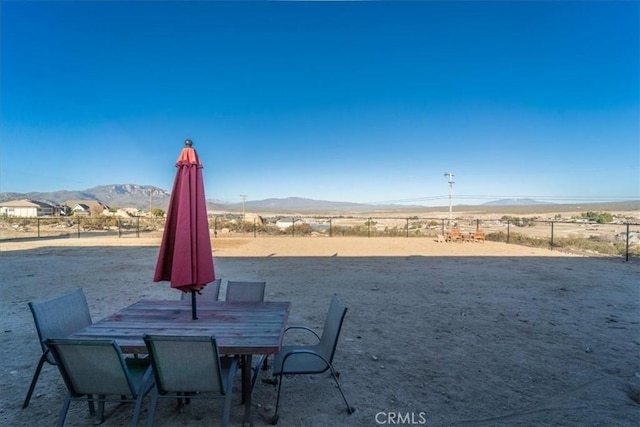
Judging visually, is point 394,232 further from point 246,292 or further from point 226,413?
point 226,413

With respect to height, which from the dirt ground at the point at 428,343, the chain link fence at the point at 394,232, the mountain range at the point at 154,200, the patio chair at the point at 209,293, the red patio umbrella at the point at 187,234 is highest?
the mountain range at the point at 154,200

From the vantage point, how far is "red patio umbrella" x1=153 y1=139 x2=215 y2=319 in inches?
106

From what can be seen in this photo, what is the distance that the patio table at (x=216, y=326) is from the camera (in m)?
2.38

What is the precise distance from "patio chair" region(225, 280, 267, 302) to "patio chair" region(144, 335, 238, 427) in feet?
5.04

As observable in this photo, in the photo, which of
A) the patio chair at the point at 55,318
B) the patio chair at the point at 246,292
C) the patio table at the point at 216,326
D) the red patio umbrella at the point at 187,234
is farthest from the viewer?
the patio chair at the point at 246,292

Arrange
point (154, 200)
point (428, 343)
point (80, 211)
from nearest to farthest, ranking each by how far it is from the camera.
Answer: point (428, 343)
point (80, 211)
point (154, 200)

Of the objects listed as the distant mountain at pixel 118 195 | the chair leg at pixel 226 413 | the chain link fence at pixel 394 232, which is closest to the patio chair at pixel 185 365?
the chair leg at pixel 226 413

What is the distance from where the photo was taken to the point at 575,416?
275 centimetres

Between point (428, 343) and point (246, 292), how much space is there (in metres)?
2.33

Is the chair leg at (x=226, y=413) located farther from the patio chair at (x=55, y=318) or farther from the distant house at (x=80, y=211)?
the distant house at (x=80, y=211)

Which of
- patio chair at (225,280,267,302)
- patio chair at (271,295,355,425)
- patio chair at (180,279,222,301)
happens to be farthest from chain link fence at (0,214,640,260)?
patio chair at (180,279,222,301)

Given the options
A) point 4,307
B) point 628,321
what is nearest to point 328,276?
point 628,321

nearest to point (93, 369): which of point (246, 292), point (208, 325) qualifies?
point (208, 325)

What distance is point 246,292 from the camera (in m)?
3.89
